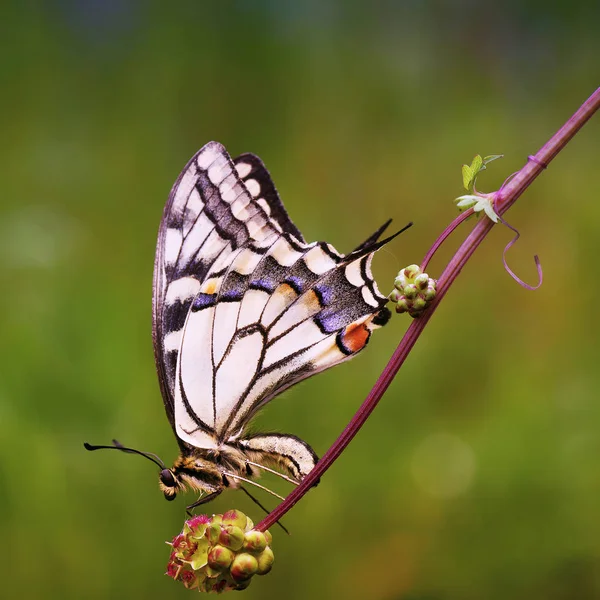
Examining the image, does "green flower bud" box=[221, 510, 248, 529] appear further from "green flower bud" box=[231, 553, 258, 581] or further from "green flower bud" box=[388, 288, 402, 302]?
"green flower bud" box=[388, 288, 402, 302]

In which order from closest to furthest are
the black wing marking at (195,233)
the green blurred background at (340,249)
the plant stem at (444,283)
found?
the plant stem at (444,283) < the black wing marking at (195,233) < the green blurred background at (340,249)

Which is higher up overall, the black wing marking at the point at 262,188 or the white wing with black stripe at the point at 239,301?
the black wing marking at the point at 262,188

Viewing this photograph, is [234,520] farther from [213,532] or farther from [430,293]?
[430,293]

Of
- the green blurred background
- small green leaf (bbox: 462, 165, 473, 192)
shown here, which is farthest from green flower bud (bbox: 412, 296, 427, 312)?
the green blurred background

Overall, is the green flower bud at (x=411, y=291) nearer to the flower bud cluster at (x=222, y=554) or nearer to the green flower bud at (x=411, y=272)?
the green flower bud at (x=411, y=272)

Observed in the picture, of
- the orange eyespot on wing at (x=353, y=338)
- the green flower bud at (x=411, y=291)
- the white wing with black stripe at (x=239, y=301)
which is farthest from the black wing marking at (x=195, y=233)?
the green flower bud at (x=411, y=291)

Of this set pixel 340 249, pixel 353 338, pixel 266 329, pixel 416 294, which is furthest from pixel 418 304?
pixel 340 249

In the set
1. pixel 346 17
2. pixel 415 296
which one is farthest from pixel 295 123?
pixel 415 296
